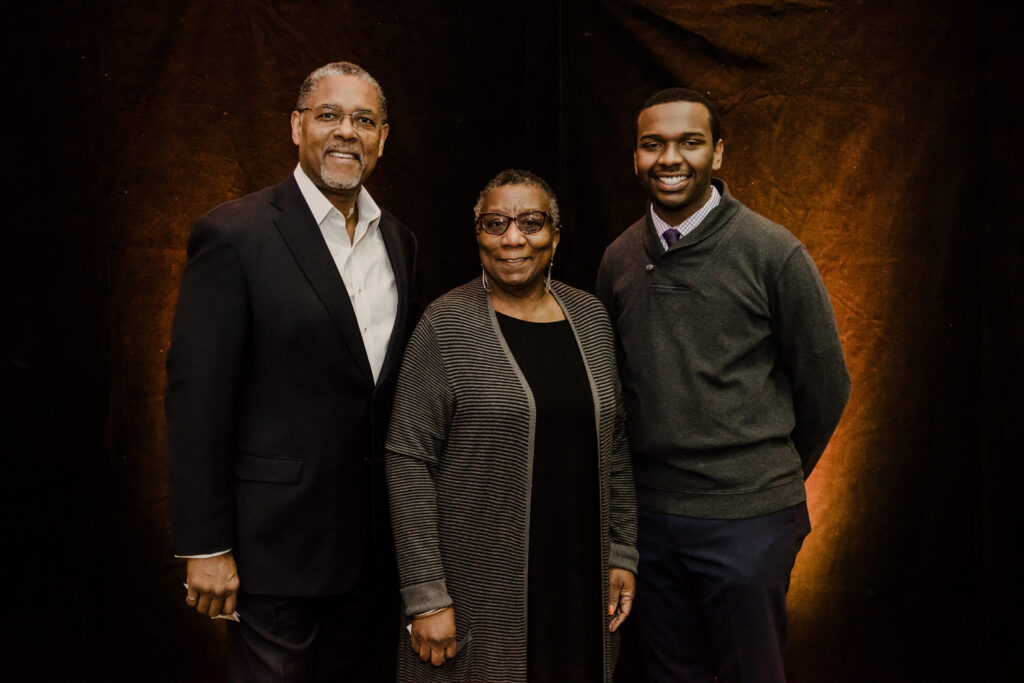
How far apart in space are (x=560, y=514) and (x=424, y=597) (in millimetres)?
379

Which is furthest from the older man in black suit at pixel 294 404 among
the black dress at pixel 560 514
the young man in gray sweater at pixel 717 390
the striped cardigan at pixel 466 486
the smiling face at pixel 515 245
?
Answer: the young man in gray sweater at pixel 717 390

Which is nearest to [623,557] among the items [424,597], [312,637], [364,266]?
[424,597]

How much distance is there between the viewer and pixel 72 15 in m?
2.34

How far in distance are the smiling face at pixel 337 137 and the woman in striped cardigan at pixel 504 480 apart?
13.6 inches

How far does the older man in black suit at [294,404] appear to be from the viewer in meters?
1.72

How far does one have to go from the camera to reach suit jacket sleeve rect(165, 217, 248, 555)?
170 centimetres

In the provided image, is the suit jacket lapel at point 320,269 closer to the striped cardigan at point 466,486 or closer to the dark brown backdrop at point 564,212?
the striped cardigan at point 466,486

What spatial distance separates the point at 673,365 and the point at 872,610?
5.44ft

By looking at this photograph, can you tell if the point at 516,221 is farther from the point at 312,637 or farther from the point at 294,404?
the point at 312,637

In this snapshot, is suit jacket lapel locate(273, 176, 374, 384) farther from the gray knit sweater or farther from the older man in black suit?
the gray knit sweater

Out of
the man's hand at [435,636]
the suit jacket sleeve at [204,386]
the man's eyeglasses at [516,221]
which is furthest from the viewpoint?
the man's eyeglasses at [516,221]

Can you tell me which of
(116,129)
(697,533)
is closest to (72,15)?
(116,129)

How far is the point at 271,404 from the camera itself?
1.80 metres

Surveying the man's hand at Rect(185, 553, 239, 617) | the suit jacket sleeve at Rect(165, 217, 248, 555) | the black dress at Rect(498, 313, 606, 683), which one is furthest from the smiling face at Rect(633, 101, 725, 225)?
the man's hand at Rect(185, 553, 239, 617)
